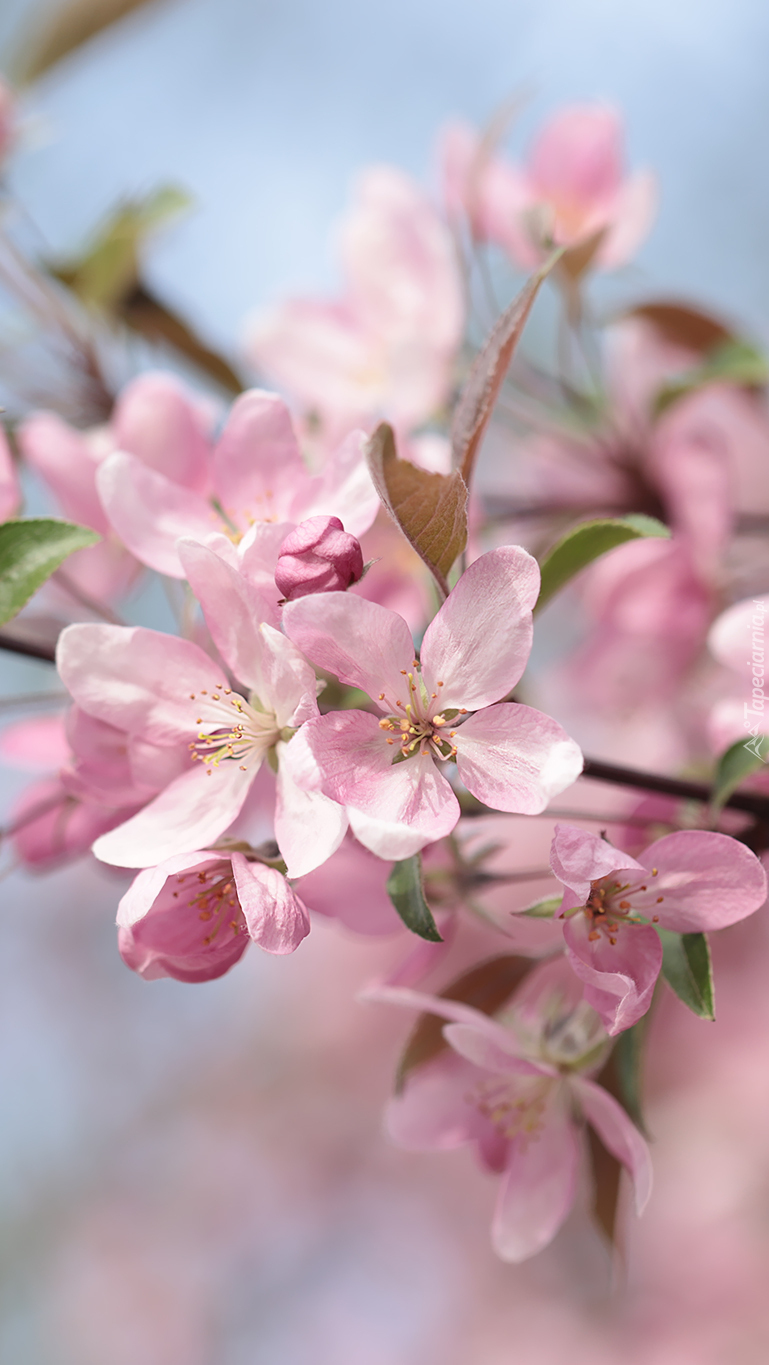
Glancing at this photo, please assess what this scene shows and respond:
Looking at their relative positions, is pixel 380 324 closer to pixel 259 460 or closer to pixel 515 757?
pixel 259 460

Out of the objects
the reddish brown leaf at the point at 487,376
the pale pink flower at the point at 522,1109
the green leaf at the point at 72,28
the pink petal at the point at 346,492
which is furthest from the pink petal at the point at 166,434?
Result: the green leaf at the point at 72,28

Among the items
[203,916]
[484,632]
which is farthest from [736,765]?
[203,916]

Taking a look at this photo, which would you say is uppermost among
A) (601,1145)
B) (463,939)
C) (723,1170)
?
(601,1145)

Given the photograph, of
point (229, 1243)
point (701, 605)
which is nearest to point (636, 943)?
point (701, 605)

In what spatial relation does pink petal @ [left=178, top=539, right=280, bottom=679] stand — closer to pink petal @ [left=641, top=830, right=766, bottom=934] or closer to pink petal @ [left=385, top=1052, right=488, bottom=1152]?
pink petal @ [left=641, top=830, right=766, bottom=934]

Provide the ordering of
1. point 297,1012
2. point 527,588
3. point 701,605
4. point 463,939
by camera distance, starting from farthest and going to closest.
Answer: point 297,1012, point 463,939, point 701,605, point 527,588

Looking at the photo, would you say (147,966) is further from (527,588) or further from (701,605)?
(701,605)

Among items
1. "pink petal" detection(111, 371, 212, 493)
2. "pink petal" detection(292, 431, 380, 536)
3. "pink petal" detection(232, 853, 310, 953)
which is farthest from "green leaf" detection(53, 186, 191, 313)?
"pink petal" detection(232, 853, 310, 953)
